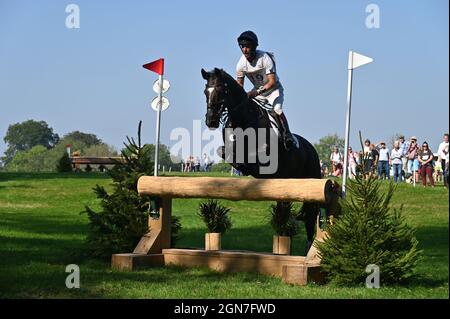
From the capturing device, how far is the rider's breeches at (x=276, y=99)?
9859mm

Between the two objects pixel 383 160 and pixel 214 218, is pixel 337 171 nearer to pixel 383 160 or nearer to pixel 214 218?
pixel 383 160

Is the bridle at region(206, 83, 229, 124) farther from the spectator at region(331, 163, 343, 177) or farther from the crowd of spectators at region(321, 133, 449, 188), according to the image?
the spectator at region(331, 163, 343, 177)

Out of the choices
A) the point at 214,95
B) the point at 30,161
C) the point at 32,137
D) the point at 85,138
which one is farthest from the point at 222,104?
the point at 32,137

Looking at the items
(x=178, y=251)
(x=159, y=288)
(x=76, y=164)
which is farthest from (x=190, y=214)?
(x=76, y=164)

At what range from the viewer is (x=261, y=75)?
988 cm

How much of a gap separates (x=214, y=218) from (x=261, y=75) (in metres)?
2.06

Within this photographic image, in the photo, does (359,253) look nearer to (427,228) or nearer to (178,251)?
(178,251)

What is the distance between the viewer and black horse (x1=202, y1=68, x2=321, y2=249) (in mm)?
9180

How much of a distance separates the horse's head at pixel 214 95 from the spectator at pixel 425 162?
13.7 m

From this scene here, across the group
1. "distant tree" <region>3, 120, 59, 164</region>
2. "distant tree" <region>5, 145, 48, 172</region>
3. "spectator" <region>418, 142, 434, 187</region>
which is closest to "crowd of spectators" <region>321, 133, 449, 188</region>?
"spectator" <region>418, 142, 434, 187</region>

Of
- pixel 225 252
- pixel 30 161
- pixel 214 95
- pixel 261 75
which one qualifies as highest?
pixel 30 161

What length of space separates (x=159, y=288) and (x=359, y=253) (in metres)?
2.09
